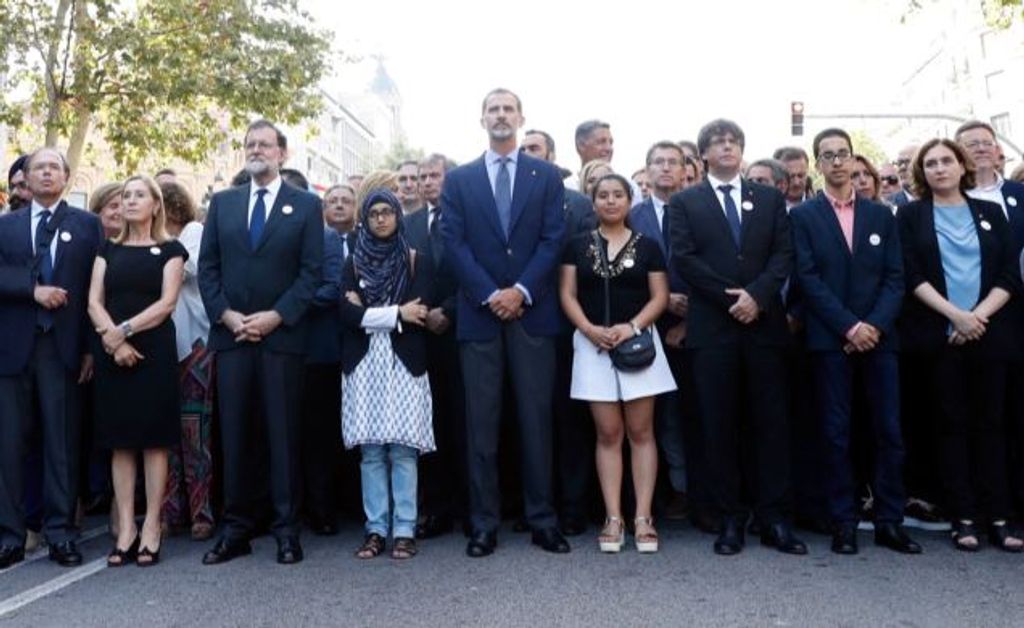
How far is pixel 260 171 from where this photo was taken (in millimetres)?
6211

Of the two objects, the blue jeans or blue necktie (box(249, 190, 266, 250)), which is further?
blue necktie (box(249, 190, 266, 250))

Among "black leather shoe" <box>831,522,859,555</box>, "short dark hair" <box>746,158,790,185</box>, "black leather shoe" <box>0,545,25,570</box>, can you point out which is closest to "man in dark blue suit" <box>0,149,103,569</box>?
"black leather shoe" <box>0,545,25,570</box>

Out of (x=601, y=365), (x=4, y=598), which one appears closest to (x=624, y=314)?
(x=601, y=365)

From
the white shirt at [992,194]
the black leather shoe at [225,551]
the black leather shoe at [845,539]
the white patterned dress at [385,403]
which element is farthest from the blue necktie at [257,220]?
the white shirt at [992,194]

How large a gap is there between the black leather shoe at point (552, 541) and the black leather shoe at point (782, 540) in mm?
1145

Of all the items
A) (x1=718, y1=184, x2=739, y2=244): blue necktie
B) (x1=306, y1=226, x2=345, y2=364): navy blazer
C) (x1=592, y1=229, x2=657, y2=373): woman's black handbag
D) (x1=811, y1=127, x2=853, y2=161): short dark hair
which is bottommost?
(x1=592, y1=229, x2=657, y2=373): woman's black handbag

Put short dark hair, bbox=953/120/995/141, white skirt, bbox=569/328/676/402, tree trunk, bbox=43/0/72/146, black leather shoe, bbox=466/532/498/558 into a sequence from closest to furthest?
black leather shoe, bbox=466/532/498/558 → white skirt, bbox=569/328/676/402 → short dark hair, bbox=953/120/995/141 → tree trunk, bbox=43/0/72/146

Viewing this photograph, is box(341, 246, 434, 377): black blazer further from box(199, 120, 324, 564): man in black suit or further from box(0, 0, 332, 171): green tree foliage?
box(0, 0, 332, 171): green tree foliage

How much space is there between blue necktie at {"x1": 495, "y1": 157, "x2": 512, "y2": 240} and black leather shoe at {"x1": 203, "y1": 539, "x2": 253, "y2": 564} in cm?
237

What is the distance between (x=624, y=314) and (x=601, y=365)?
0.33m

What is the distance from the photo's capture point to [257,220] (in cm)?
619

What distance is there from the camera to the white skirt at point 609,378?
6051mm

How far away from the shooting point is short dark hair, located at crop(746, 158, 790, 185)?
24.0 feet

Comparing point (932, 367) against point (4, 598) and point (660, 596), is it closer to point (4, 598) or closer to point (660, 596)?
point (660, 596)
